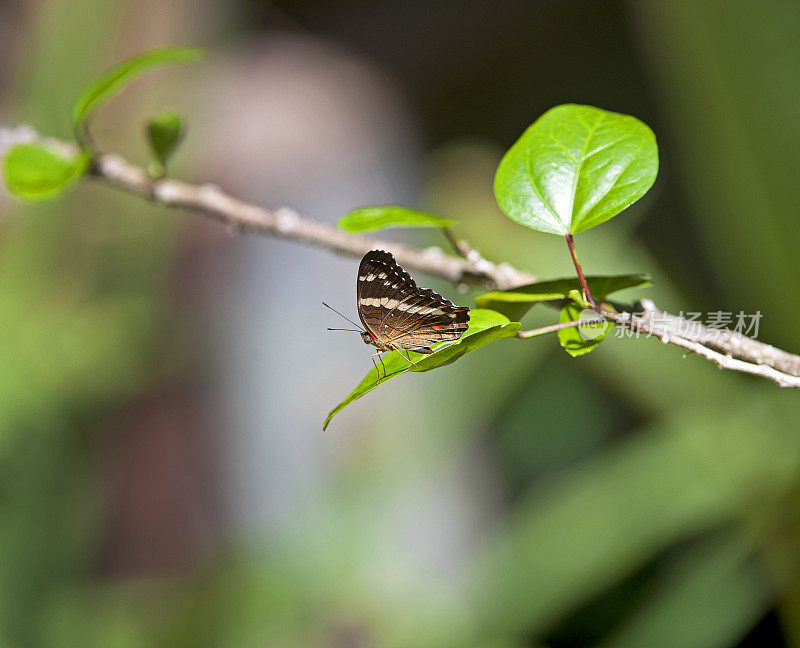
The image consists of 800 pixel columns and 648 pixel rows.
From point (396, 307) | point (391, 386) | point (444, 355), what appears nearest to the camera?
point (444, 355)

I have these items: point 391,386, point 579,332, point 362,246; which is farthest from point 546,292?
point 391,386

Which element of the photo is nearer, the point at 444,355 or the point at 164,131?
the point at 444,355

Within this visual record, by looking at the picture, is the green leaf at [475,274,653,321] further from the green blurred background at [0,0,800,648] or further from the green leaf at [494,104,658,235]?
the green blurred background at [0,0,800,648]

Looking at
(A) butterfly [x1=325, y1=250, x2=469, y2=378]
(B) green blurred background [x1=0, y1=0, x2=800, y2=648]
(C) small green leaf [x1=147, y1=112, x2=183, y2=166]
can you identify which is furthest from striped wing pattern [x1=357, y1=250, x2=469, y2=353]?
(B) green blurred background [x1=0, y1=0, x2=800, y2=648]

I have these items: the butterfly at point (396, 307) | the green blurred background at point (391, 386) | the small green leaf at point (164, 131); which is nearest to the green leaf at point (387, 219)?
the butterfly at point (396, 307)

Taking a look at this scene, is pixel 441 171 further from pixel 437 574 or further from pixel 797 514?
pixel 797 514

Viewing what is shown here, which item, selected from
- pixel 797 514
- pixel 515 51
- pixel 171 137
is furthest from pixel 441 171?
pixel 171 137

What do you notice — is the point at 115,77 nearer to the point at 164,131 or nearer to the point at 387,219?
the point at 164,131
